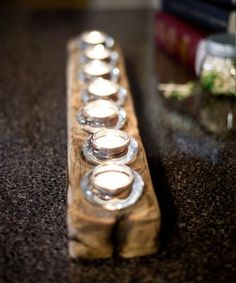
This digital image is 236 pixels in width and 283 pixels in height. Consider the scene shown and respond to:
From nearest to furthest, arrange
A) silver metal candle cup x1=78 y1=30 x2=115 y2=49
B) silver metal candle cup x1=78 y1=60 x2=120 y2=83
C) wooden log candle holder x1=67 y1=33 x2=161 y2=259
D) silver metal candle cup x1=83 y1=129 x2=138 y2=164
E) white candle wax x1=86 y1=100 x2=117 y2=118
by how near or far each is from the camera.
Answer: wooden log candle holder x1=67 y1=33 x2=161 y2=259, silver metal candle cup x1=83 y1=129 x2=138 y2=164, white candle wax x1=86 y1=100 x2=117 y2=118, silver metal candle cup x1=78 y1=60 x2=120 y2=83, silver metal candle cup x1=78 y1=30 x2=115 y2=49

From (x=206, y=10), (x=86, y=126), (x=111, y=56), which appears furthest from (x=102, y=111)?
(x=206, y=10)

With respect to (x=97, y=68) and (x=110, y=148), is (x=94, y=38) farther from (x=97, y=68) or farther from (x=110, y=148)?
(x=110, y=148)

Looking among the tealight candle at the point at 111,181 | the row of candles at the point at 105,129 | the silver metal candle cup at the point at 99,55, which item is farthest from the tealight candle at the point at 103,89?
the tealight candle at the point at 111,181

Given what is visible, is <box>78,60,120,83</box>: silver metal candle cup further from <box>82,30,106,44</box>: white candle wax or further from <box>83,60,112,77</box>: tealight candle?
<box>82,30,106,44</box>: white candle wax

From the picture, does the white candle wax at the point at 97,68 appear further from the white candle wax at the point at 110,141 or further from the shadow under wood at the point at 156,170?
the white candle wax at the point at 110,141

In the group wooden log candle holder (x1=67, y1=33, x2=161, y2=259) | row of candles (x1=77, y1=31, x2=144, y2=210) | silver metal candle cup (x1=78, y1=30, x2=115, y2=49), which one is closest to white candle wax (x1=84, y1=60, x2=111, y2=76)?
row of candles (x1=77, y1=31, x2=144, y2=210)

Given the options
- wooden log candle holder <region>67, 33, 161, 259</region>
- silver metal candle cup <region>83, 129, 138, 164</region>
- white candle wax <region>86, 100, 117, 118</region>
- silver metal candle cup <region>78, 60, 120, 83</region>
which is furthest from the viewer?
silver metal candle cup <region>78, 60, 120, 83</region>
